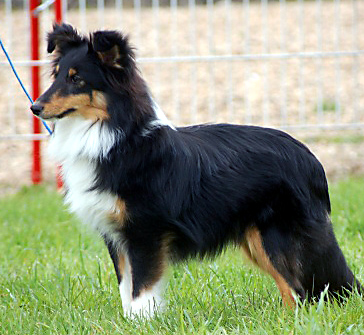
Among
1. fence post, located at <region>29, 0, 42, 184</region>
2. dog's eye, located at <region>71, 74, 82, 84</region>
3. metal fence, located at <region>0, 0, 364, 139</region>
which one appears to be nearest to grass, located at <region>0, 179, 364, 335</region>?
dog's eye, located at <region>71, 74, 82, 84</region>

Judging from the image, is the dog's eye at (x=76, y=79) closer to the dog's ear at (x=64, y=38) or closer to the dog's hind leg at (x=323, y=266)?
the dog's ear at (x=64, y=38)

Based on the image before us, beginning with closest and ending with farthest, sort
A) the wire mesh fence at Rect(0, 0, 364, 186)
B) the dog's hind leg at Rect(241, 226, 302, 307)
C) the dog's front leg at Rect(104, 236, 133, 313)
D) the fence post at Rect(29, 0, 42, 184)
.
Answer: the dog's hind leg at Rect(241, 226, 302, 307), the dog's front leg at Rect(104, 236, 133, 313), the fence post at Rect(29, 0, 42, 184), the wire mesh fence at Rect(0, 0, 364, 186)

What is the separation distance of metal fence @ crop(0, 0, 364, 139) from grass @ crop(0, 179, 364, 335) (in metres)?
4.57

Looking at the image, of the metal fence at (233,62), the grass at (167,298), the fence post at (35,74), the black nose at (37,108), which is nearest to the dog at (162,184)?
the black nose at (37,108)

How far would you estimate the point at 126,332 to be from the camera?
338 centimetres

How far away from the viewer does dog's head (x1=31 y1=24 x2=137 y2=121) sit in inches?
140

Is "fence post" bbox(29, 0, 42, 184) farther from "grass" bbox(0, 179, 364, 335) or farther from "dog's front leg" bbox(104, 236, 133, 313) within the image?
"dog's front leg" bbox(104, 236, 133, 313)

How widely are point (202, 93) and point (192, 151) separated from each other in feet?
25.7

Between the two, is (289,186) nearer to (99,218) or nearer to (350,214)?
(99,218)

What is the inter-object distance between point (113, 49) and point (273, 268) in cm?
144

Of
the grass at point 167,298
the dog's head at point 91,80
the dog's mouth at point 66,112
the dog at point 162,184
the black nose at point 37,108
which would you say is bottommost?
the grass at point 167,298

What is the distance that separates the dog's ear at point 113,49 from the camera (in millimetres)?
3521

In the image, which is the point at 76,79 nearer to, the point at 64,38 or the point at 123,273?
the point at 64,38

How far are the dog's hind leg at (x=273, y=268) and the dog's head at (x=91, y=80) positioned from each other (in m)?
1.03
